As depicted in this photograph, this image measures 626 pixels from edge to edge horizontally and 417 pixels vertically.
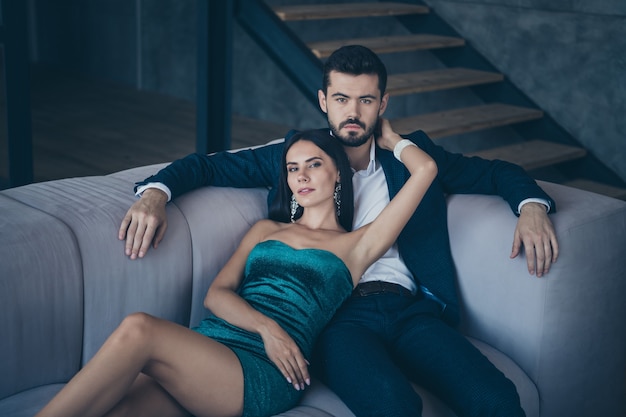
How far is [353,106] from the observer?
7.30 feet

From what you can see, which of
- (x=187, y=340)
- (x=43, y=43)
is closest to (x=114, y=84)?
(x=43, y=43)

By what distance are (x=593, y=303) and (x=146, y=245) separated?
116 centimetres

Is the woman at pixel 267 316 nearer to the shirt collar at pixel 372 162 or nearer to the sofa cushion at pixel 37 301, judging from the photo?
the shirt collar at pixel 372 162

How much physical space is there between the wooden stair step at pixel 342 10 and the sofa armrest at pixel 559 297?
226cm

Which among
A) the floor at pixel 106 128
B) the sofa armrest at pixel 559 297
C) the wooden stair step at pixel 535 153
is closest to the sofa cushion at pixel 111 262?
the sofa armrest at pixel 559 297

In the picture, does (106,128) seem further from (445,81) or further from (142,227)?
(142,227)

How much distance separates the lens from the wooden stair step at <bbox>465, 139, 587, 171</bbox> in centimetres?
435

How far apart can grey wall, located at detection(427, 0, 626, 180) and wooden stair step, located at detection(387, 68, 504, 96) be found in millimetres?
175

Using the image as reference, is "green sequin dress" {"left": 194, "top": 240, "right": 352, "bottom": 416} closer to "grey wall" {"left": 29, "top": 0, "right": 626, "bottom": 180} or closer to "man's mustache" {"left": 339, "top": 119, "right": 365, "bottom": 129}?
"man's mustache" {"left": 339, "top": 119, "right": 365, "bottom": 129}

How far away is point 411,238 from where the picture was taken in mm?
2217

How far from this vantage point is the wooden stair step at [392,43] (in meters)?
4.16

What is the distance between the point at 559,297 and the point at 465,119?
251 cm

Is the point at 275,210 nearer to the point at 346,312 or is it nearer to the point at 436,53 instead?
the point at 346,312

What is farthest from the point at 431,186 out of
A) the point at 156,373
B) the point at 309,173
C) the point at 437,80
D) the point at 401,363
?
the point at 437,80
